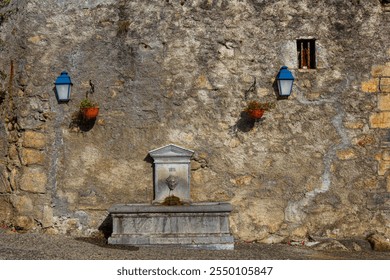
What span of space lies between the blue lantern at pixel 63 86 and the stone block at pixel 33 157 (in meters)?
0.75

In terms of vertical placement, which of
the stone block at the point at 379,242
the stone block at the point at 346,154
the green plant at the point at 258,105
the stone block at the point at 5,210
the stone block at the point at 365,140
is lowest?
the stone block at the point at 379,242

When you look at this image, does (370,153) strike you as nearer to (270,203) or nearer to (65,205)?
(270,203)

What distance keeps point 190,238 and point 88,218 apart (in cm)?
148

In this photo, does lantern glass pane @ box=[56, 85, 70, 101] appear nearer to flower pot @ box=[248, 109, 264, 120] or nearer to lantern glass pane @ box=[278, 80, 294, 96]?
flower pot @ box=[248, 109, 264, 120]

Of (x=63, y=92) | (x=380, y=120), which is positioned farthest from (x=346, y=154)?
(x=63, y=92)

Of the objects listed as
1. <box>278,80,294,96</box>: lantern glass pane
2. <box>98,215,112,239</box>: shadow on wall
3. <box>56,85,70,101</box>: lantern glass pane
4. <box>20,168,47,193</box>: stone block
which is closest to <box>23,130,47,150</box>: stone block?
<box>20,168,47,193</box>: stone block

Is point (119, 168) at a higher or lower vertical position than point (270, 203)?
higher

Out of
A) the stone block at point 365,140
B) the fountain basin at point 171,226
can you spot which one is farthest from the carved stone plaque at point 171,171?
the stone block at point 365,140

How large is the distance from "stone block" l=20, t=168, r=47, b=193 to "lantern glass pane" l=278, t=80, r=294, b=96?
3.21m

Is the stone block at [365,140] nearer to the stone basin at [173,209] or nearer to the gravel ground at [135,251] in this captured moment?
the gravel ground at [135,251]

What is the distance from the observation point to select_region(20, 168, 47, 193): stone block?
7.24 meters

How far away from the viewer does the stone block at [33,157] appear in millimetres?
7250

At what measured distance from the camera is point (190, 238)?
6.51 metres

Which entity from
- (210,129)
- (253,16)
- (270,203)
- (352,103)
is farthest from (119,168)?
(352,103)
